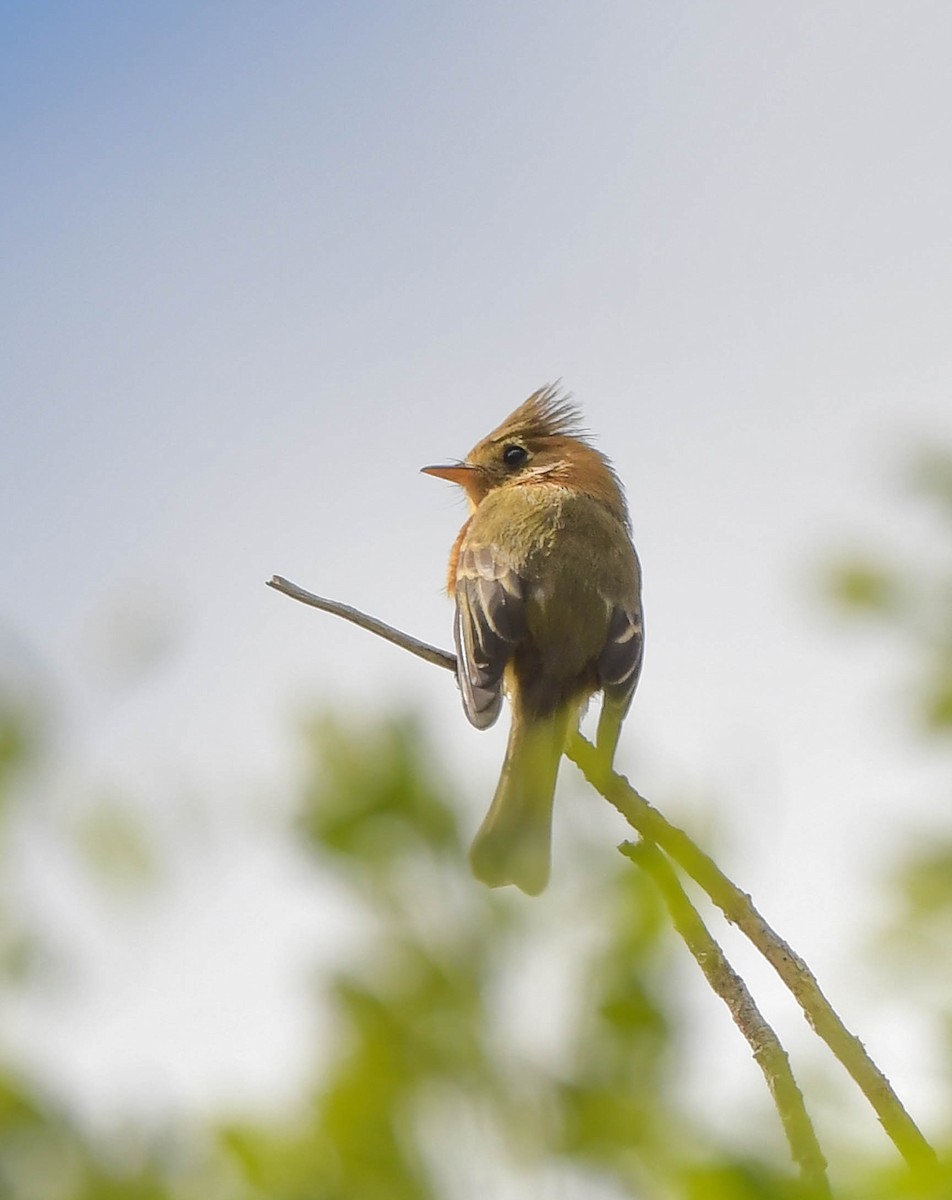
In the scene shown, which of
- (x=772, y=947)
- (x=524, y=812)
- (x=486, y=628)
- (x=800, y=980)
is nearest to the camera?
(x=800, y=980)

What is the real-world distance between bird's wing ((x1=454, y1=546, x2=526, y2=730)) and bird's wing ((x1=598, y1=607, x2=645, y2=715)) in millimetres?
378

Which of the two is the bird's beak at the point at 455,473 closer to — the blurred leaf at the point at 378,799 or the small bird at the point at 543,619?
the small bird at the point at 543,619

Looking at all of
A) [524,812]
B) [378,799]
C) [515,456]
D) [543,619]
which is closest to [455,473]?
[515,456]

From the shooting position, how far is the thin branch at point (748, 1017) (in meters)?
1.53

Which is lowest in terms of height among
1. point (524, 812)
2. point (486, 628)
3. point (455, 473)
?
point (524, 812)

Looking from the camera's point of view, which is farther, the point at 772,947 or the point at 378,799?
the point at 772,947

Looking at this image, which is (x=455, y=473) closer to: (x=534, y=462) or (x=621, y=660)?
(x=534, y=462)

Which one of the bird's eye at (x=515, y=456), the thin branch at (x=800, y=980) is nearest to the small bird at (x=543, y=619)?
the bird's eye at (x=515, y=456)

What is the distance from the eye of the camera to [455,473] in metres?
8.53

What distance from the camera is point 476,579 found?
6.79m

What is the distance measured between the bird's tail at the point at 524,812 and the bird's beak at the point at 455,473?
2447 mm

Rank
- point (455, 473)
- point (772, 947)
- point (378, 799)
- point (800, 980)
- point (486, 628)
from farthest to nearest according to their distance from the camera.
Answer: point (455, 473), point (486, 628), point (772, 947), point (800, 980), point (378, 799)

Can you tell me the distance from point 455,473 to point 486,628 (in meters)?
2.21

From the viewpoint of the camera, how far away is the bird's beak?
336 inches
